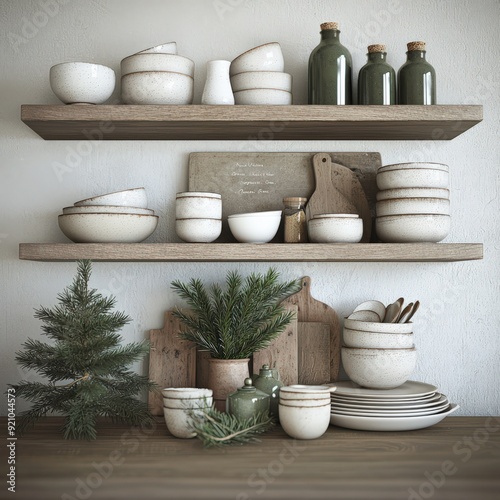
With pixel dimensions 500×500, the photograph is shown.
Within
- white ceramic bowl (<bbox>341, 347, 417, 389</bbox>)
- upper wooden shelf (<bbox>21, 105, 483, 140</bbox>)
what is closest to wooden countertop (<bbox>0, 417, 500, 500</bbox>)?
white ceramic bowl (<bbox>341, 347, 417, 389</bbox>)

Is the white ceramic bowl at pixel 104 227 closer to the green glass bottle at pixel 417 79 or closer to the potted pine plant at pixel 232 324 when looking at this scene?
the potted pine plant at pixel 232 324

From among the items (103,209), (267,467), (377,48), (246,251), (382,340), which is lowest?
(267,467)

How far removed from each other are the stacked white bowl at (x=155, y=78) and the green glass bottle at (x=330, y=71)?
35 cm

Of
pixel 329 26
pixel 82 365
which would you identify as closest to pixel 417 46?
pixel 329 26

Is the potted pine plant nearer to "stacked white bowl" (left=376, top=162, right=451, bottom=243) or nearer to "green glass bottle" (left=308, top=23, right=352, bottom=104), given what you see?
"stacked white bowl" (left=376, top=162, right=451, bottom=243)

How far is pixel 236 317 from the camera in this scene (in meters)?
1.77

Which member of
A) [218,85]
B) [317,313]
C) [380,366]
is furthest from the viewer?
[317,313]

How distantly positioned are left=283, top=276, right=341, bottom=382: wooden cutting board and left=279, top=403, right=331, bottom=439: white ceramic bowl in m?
0.32

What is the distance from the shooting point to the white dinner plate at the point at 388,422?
1605mm

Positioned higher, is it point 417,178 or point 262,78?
point 262,78

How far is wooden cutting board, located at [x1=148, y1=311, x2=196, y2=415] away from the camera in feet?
6.04

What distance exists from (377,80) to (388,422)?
2.95 ft

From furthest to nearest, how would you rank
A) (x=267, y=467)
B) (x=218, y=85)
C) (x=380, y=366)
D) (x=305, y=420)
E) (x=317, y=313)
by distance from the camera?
(x=317, y=313), (x=218, y=85), (x=380, y=366), (x=305, y=420), (x=267, y=467)

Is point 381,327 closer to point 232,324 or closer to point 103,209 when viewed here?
point 232,324
